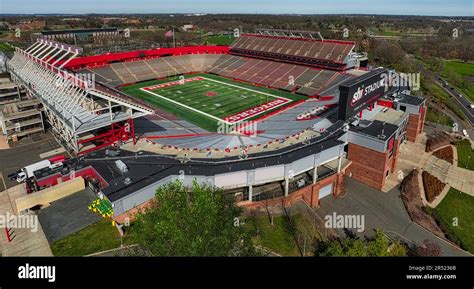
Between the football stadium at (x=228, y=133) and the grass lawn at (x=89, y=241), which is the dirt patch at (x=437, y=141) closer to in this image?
the football stadium at (x=228, y=133)

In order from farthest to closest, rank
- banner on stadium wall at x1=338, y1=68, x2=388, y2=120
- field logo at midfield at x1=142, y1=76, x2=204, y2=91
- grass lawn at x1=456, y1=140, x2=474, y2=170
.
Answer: field logo at midfield at x1=142, y1=76, x2=204, y2=91 < grass lawn at x1=456, y1=140, x2=474, y2=170 < banner on stadium wall at x1=338, y1=68, x2=388, y2=120

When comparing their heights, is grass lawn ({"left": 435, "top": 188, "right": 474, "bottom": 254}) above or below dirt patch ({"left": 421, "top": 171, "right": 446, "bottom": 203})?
below

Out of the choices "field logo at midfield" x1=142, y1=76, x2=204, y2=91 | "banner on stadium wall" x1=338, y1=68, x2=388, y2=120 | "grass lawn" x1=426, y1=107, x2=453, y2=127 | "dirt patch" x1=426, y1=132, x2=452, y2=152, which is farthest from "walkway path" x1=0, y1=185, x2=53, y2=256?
"grass lawn" x1=426, y1=107, x2=453, y2=127

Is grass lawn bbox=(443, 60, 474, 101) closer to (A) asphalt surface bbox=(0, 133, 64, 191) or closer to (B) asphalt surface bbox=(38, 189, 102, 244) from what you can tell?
(B) asphalt surface bbox=(38, 189, 102, 244)

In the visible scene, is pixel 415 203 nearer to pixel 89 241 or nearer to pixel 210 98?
pixel 89 241
